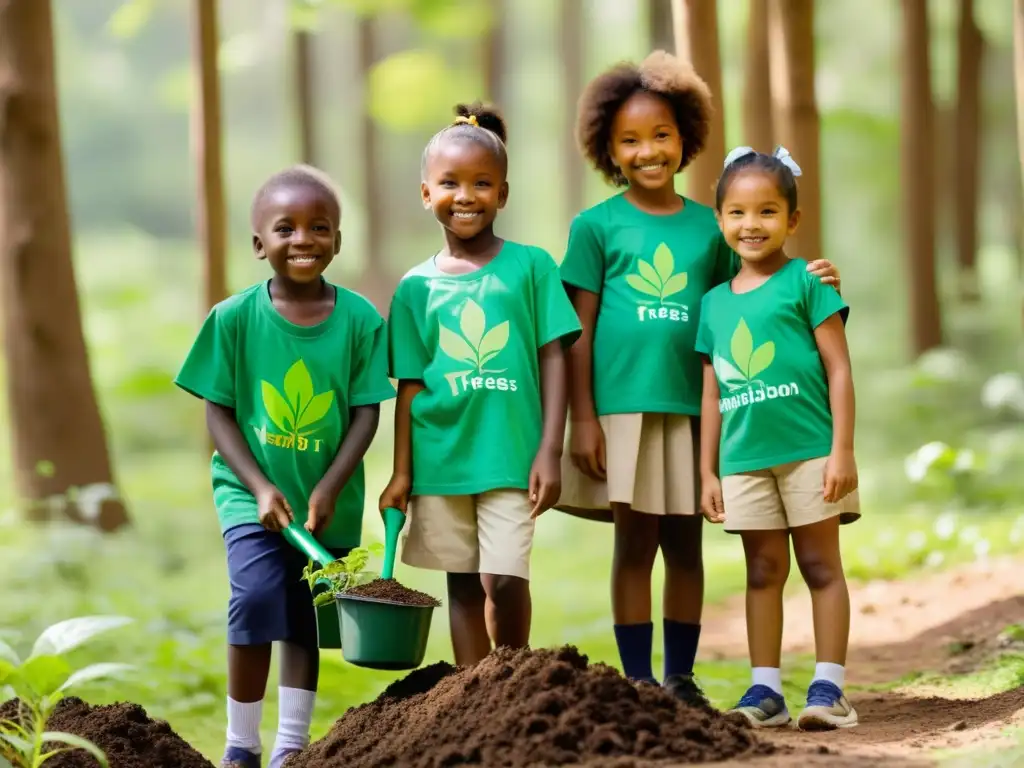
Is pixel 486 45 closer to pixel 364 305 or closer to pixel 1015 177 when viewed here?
pixel 1015 177

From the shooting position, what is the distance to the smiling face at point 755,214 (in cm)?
413

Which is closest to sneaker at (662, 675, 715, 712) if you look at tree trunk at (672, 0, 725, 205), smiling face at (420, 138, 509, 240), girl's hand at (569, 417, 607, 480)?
girl's hand at (569, 417, 607, 480)

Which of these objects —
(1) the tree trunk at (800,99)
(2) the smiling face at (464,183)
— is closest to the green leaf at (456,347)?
(2) the smiling face at (464,183)

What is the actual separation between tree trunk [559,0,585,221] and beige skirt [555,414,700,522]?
15.0 metres

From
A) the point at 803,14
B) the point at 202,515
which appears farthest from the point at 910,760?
the point at 202,515

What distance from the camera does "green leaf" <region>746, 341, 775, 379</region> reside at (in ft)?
13.4

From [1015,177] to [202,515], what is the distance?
1784 centimetres

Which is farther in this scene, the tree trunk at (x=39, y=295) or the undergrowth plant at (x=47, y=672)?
the tree trunk at (x=39, y=295)

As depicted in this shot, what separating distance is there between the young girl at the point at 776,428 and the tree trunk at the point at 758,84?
626 centimetres

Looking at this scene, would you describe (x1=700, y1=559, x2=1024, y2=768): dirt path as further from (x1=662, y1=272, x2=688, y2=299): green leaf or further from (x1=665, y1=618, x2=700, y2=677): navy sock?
(x1=662, y1=272, x2=688, y2=299): green leaf

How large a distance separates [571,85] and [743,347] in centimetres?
1636

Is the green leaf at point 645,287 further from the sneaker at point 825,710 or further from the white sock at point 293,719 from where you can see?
the white sock at point 293,719

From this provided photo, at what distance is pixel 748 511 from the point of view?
4121 millimetres

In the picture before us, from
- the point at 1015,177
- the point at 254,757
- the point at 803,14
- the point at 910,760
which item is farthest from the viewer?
the point at 1015,177
